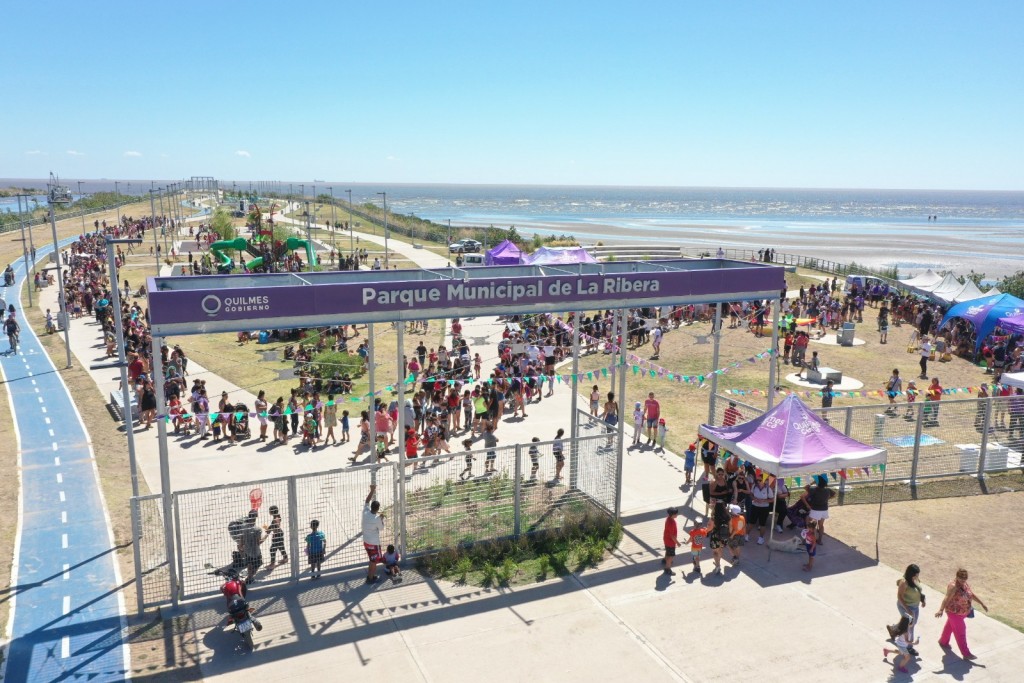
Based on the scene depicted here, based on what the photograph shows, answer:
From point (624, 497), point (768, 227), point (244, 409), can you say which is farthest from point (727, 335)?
point (768, 227)

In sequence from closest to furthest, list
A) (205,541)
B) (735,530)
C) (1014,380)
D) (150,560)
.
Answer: (205,541) → (150,560) → (735,530) → (1014,380)

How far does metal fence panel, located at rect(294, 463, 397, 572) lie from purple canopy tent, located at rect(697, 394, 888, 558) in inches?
234

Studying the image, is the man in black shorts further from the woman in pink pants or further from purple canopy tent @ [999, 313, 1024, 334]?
purple canopy tent @ [999, 313, 1024, 334]

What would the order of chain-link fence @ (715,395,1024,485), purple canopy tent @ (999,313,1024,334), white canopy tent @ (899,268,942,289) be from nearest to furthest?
chain-link fence @ (715,395,1024,485)
purple canopy tent @ (999,313,1024,334)
white canopy tent @ (899,268,942,289)

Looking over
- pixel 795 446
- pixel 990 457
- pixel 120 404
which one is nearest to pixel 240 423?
pixel 120 404

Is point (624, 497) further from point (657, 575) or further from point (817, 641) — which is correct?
point (817, 641)

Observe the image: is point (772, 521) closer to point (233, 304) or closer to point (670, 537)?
point (670, 537)

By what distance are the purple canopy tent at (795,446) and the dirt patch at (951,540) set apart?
0.44m

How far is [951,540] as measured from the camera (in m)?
13.1

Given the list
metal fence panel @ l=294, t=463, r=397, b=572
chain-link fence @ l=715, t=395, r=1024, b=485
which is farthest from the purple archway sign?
chain-link fence @ l=715, t=395, r=1024, b=485

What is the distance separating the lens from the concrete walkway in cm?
922

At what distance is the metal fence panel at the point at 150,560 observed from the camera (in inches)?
396

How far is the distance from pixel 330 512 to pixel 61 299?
62.2 feet

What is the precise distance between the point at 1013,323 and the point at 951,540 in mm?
17727
